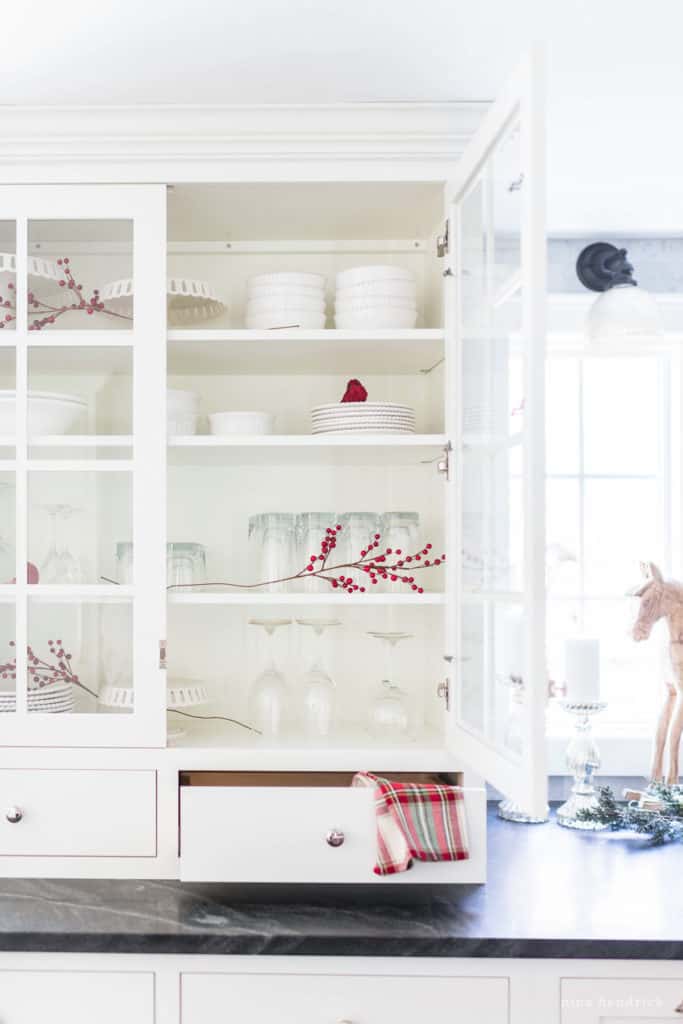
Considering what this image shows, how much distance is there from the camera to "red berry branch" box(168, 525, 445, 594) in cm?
200

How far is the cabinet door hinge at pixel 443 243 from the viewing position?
1.90 metres

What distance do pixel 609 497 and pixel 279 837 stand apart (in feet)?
4.53

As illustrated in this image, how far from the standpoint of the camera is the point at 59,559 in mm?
1892

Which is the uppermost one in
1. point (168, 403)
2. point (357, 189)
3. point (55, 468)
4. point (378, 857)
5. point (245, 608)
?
point (357, 189)

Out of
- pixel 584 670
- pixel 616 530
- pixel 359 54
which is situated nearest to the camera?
pixel 359 54

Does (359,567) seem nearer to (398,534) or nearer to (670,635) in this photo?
(398,534)

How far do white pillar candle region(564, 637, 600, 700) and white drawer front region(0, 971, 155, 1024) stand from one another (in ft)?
4.00

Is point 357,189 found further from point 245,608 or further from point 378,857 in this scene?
point 378,857

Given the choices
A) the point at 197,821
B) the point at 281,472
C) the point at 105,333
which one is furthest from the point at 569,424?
the point at 197,821

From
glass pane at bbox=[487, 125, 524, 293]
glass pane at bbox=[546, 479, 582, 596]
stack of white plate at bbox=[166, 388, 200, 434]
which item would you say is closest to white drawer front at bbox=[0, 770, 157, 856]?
stack of white plate at bbox=[166, 388, 200, 434]

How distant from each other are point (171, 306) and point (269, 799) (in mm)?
1120

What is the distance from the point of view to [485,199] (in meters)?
1.64

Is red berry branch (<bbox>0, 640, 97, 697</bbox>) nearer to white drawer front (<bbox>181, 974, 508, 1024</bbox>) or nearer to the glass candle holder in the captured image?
white drawer front (<bbox>181, 974, 508, 1024</bbox>)

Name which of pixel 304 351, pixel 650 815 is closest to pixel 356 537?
pixel 304 351
